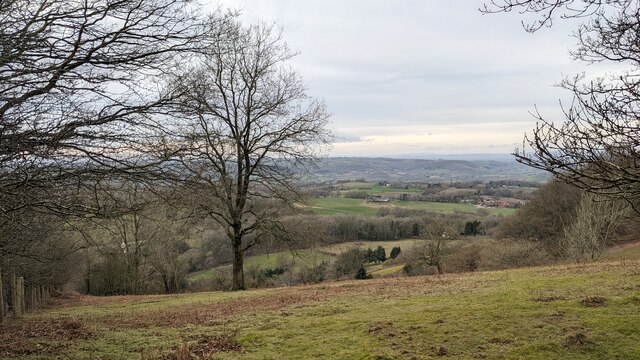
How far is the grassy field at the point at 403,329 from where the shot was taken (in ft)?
19.6

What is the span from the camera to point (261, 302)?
12.4 metres

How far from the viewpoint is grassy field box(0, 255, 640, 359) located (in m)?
5.99

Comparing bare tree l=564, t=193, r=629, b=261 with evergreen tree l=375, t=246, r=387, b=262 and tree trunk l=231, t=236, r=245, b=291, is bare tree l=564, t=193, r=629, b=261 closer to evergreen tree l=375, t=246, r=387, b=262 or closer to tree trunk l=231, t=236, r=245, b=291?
tree trunk l=231, t=236, r=245, b=291

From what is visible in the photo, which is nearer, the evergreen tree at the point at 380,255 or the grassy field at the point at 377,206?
the evergreen tree at the point at 380,255

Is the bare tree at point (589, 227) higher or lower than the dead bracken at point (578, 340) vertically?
lower

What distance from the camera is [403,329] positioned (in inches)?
281

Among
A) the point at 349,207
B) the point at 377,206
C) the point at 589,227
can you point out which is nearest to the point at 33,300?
the point at 589,227

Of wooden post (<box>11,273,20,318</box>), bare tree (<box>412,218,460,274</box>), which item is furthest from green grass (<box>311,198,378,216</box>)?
wooden post (<box>11,273,20,318</box>)

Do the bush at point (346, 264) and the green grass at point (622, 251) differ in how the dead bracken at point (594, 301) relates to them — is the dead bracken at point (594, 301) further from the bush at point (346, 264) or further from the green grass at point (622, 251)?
the bush at point (346, 264)

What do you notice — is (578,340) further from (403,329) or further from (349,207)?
(349,207)

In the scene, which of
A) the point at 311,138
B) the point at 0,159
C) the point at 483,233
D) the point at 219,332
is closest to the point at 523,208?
the point at 483,233

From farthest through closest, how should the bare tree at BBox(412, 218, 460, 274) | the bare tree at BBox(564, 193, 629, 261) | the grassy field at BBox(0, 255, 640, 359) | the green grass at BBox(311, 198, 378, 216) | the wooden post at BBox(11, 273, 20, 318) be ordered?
the green grass at BBox(311, 198, 378, 216), the bare tree at BBox(412, 218, 460, 274), the bare tree at BBox(564, 193, 629, 261), the wooden post at BBox(11, 273, 20, 318), the grassy field at BBox(0, 255, 640, 359)

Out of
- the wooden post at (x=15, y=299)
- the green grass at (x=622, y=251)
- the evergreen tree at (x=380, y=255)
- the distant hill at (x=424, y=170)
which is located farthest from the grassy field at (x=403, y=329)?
the distant hill at (x=424, y=170)

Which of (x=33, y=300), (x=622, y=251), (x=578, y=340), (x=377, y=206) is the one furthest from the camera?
(x=377, y=206)
